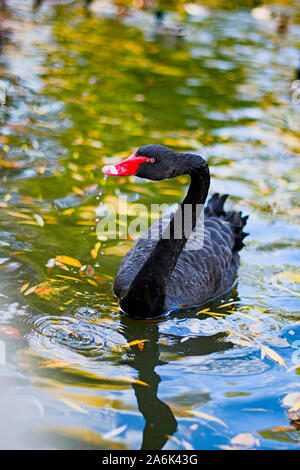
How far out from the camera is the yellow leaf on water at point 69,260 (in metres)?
5.26

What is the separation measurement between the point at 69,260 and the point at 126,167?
4.84 ft

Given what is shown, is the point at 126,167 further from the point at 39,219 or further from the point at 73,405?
the point at 39,219

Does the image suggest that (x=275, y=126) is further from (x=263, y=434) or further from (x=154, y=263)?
(x=263, y=434)

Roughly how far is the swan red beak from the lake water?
1.08 metres

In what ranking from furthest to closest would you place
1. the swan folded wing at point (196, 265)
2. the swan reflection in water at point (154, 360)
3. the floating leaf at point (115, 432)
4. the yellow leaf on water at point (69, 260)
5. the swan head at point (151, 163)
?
the yellow leaf on water at point (69, 260) → the swan folded wing at point (196, 265) → the swan head at point (151, 163) → the swan reflection in water at point (154, 360) → the floating leaf at point (115, 432)

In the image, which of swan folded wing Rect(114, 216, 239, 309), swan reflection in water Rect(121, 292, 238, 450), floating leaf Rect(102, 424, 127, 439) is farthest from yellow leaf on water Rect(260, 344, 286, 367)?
floating leaf Rect(102, 424, 127, 439)

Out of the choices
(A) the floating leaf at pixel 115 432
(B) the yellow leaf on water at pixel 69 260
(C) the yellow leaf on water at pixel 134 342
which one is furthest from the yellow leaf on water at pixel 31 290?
(A) the floating leaf at pixel 115 432

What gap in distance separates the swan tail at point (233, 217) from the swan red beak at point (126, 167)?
5.73 ft

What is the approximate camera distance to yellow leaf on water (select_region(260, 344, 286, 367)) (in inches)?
→ 165

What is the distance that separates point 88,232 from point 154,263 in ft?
4.52

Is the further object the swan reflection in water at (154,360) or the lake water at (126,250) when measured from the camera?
the lake water at (126,250)

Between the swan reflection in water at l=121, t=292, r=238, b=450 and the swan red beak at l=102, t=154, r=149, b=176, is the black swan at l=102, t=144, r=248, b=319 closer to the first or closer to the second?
the swan red beak at l=102, t=154, r=149, b=176

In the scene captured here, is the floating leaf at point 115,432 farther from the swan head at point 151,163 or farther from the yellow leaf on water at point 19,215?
the yellow leaf on water at point 19,215

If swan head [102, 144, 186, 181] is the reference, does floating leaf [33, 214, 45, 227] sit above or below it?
below
